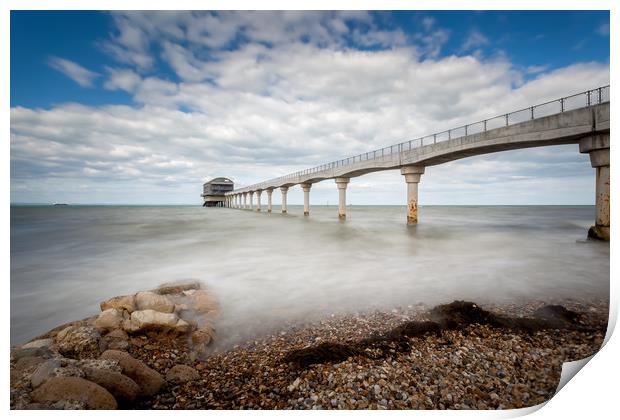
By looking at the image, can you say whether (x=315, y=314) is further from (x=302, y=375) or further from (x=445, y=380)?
(x=445, y=380)

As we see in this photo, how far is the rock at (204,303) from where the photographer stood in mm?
4852

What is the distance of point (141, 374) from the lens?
2871 millimetres

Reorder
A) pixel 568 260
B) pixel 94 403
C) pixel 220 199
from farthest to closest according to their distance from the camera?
1. pixel 220 199
2. pixel 568 260
3. pixel 94 403

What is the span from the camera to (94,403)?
8.23ft

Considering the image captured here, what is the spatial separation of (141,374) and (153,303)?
1.91m

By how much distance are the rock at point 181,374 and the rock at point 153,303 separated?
1738 mm

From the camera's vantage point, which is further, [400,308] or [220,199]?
[220,199]

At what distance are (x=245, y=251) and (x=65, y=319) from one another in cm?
645

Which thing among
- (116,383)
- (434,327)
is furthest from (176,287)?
(434,327)

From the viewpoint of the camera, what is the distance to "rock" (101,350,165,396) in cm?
277

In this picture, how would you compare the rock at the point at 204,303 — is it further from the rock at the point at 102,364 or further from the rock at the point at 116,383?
the rock at the point at 116,383
